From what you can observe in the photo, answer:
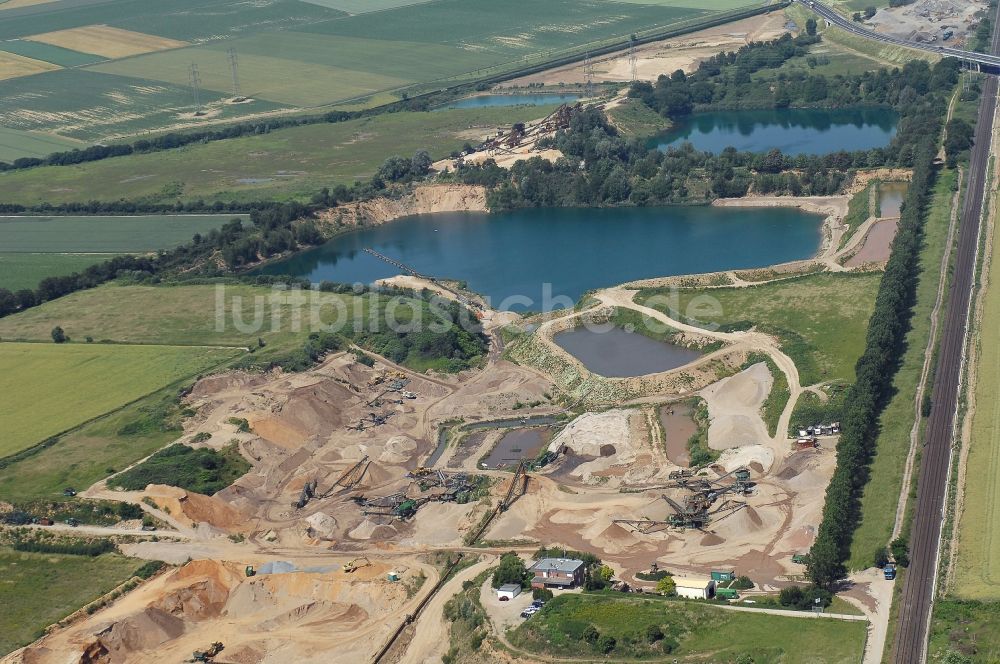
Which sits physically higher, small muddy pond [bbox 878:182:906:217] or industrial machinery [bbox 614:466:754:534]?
small muddy pond [bbox 878:182:906:217]

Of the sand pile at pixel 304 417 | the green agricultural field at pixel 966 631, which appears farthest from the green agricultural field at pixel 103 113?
the green agricultural field at pixel 966 631

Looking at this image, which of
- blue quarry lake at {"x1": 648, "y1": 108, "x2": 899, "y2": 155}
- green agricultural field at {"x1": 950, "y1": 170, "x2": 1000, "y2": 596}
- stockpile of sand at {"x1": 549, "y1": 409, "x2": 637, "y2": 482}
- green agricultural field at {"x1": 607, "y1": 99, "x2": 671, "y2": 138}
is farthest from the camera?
green agricultural field at {"x1": 607, "y1": 99, "x2": 671, "y2": 138}

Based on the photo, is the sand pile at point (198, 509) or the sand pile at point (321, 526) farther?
the sand pile at point (198, 509)

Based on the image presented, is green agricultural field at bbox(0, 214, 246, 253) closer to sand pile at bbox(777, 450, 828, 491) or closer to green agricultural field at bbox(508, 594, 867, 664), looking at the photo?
sand pile at bbox(777, 450, 828, 491)

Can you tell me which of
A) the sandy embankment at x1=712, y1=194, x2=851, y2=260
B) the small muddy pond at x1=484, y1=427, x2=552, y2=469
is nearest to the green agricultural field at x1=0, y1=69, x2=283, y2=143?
the sandy embankment at x1=712, y1=194, x2=851, y2=260

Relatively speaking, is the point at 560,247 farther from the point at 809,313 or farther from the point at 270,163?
the point at 270,163

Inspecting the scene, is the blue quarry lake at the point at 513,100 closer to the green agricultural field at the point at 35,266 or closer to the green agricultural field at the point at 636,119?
the green agricultural field at the point at 636,119
